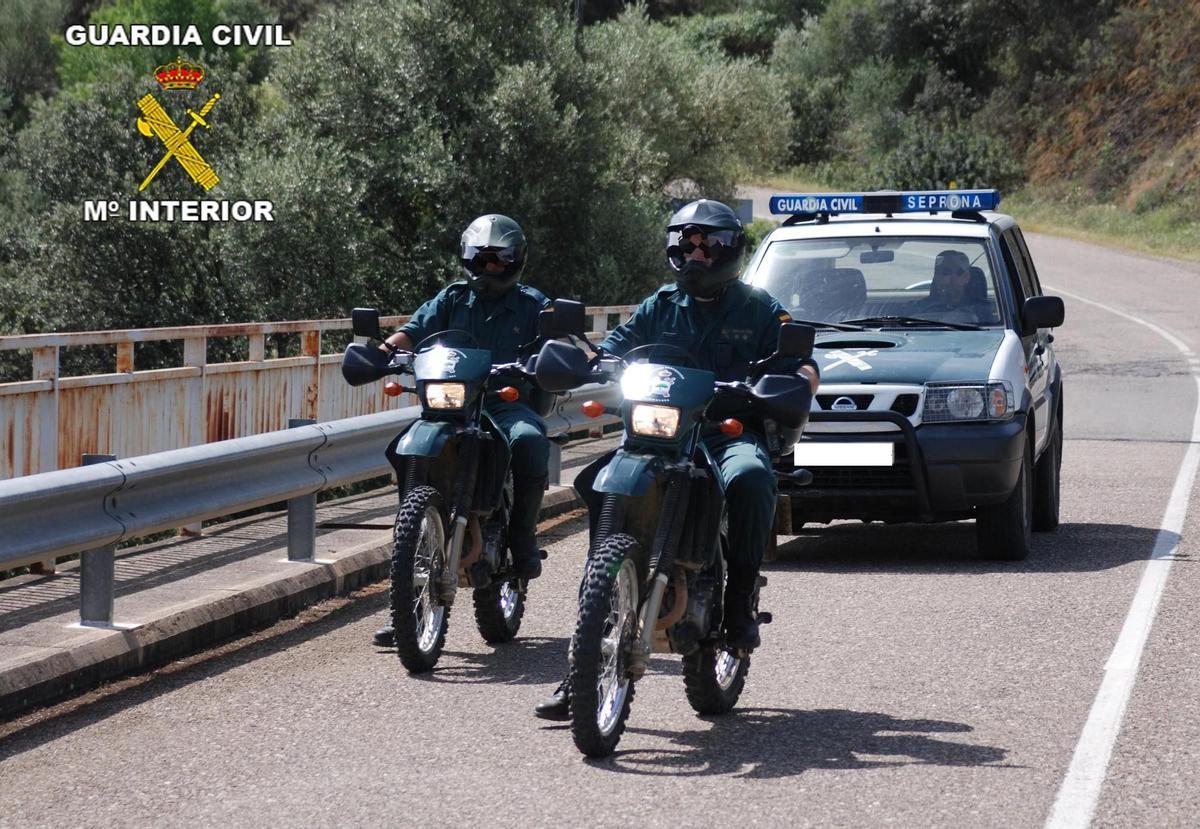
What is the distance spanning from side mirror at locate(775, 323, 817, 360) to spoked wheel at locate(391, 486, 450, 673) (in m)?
1.74

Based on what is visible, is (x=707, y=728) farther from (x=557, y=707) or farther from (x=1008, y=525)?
(x=1008, y=525)

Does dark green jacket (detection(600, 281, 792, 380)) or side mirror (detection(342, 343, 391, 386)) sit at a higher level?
dark green jacket (detection(600, 281, 792, 380))

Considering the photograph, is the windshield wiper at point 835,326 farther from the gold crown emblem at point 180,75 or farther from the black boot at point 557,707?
the gold crown emblem at point 180,75

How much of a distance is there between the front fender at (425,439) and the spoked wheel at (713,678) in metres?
1.39

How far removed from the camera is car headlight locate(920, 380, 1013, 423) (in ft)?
31.5

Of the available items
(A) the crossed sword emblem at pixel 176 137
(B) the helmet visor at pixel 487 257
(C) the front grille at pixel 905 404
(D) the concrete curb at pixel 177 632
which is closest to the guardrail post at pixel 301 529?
(D) the concrete curb at pixel 177 632

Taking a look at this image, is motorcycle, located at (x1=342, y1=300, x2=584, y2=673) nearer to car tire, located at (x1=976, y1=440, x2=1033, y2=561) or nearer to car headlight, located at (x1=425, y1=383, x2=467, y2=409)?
car headlight, located at (x1=425, y1=383, x2=467, y2=409)

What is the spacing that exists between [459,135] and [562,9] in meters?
4.74

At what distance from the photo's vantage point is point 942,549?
10.6 m

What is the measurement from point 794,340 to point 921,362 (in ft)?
13.6

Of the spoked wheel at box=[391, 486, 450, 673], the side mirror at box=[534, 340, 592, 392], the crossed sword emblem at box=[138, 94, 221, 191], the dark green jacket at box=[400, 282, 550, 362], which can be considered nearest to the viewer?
the side mirror at box=[534, 340, 592, 392]

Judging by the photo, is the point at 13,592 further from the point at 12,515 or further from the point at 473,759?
the point at 473,759

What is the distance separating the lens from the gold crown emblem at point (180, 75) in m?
35.8

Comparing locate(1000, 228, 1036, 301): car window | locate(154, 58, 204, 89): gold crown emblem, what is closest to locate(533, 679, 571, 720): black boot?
locate(1000, 228, 1036, 301): car window
